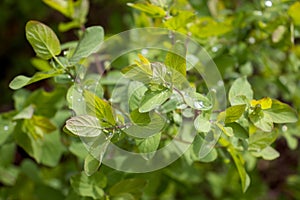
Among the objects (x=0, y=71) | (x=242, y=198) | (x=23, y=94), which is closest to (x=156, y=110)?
(x=23, y=94)

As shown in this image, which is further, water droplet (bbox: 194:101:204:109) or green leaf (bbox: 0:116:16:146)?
green leaf (bbox: 0:116:16:146)

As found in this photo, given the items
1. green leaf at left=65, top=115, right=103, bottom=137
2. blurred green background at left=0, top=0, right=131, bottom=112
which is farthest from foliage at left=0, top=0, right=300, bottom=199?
blurred green background at left=0, top=0, right=131, bottom=112

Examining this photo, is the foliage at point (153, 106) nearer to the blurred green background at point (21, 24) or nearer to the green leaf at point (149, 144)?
the green leaf at point (149, 144)

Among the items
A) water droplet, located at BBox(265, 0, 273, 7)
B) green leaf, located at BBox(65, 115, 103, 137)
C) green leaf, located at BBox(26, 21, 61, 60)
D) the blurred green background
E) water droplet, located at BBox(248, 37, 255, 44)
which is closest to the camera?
green leaf, located at BBox(65, 115, 103, 137)

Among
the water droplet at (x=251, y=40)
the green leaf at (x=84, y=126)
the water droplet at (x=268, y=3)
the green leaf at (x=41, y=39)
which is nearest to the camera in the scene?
the green leaf at (x=84, y=126)

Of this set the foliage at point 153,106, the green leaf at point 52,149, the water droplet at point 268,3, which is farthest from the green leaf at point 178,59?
the green leaf at point 52,149

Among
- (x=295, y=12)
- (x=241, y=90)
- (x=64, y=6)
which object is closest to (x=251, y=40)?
(x=295, y=12)

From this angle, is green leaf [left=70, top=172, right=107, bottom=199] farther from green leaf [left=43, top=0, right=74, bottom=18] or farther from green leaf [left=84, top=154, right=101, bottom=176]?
green leaf [left=43, top=0, right=74, bottom=18]
